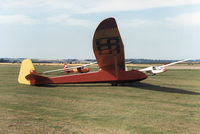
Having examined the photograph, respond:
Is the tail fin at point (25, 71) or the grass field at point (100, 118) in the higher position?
the tail fin at point (25, 71)

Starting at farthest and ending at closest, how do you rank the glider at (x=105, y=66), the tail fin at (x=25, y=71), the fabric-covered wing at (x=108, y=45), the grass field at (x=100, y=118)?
the tail fin at (x=25, y=71)
the glider at (x=105, y=66)
the fabric-covered wing at (x=108, y=45)
the grass field at (x=100, y=118)

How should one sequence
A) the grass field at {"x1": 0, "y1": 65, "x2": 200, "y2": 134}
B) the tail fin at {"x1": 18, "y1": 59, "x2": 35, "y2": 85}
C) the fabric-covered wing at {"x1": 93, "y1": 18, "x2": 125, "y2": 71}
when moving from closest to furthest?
the grass field at {"x1": 0, "y1": 65, "x2": 200, "y2": 134} → the fabric-covered wing at {"x1": 93, "y1": 18, "x2": 125, "y2": 71} → the tail fin at {"x1": 18, "y1": 59, "x2": 35, "y2": 85}

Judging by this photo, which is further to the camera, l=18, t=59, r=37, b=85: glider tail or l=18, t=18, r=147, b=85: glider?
l=18, t=59, r=37, b=85: glider tail

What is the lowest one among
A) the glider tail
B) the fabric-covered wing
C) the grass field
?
the grass field

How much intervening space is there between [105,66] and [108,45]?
2767mm

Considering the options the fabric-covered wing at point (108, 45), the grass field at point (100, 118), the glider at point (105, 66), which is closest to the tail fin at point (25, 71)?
the glider at point (105, 66)

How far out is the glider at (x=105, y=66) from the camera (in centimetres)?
1025

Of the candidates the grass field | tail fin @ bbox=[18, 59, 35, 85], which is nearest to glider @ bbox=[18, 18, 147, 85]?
tail fin @ bbox=[18, 59, 35, 85]

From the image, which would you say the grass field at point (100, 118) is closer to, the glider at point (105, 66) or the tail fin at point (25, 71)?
the glider at point (105, 66)

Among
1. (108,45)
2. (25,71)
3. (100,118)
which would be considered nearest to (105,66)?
(108,45)

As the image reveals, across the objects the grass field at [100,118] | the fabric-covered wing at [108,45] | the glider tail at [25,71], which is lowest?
the grass field at [100,118]

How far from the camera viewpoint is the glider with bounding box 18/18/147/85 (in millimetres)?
10250

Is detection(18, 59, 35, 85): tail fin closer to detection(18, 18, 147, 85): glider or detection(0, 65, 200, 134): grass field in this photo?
detection(18, 18, 147, 85): glider

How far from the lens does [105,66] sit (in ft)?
44.5
